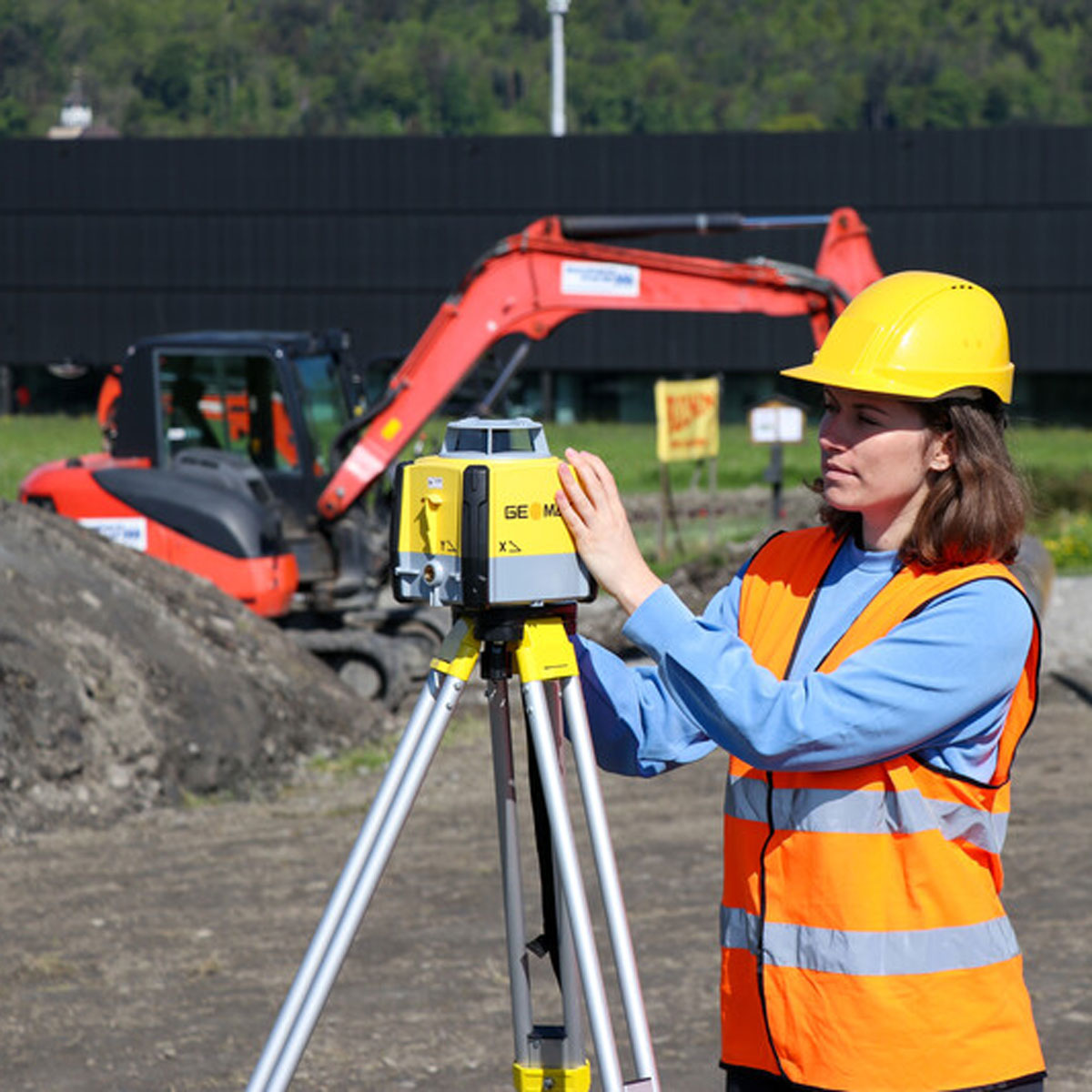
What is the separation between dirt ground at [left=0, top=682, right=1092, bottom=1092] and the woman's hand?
3046 millimetres

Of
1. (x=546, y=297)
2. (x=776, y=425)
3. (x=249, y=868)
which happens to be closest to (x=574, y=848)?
(x=249, y=868)

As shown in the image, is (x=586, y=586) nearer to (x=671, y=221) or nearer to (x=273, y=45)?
(x=671, y=221)

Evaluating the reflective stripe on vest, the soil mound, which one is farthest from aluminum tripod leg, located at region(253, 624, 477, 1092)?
the soil mound

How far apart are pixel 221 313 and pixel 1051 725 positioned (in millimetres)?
30687

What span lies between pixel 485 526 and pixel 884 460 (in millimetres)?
557

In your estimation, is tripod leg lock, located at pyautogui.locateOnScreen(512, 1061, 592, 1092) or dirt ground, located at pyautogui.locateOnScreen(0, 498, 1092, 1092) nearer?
tripod leg lock, located at pyautogui.locateOnScreen(512, 1061, 592, 1092)

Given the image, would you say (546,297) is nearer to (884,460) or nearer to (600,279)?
(600,279)

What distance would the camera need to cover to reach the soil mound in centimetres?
866

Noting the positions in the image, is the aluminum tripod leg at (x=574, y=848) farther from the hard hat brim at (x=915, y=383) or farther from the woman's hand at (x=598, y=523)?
the hard hat brim at (x=915, y=383)

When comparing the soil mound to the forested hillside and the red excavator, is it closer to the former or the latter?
the red excavator

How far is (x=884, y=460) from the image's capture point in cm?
279

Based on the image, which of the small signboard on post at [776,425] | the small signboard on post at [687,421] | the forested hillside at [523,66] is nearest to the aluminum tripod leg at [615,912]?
the small signboard on post at [776,425]

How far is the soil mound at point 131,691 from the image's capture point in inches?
341

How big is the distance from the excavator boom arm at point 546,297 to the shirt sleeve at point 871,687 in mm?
10076
